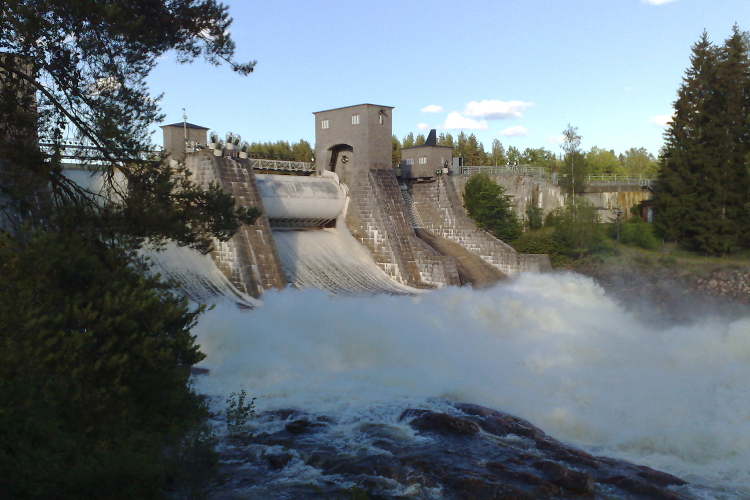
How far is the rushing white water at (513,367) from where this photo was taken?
31.3 feet

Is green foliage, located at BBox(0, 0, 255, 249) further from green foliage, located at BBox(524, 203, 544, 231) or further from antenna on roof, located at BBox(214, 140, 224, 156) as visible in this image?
green foliage, located at BBox(524, 203, 544, 231)

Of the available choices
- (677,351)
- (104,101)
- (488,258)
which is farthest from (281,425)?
(488,258)

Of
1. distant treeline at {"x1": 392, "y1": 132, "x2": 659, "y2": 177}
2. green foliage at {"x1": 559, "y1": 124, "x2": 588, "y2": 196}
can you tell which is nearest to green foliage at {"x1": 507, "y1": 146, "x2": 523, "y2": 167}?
distant treeline at {"x1": 392, "y1": 132, "x2": 659, "y2": 177}

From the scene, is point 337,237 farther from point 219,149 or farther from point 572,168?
point 572,168

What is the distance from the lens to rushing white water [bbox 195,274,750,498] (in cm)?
955

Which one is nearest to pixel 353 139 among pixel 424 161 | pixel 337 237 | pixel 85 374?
pixel 337 237

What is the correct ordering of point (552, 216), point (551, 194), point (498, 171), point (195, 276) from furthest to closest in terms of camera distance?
point (551, 194), point (498, 171), point (552, 216), point (195, 276)

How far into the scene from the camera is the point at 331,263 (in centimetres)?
2022

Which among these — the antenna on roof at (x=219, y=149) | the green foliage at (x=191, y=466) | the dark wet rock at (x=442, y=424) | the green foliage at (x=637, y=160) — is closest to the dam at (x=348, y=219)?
the antenna on roof at (x=219, y=149)

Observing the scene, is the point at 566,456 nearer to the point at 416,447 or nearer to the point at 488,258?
the point at 416,447

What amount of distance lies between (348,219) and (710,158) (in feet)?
49.8

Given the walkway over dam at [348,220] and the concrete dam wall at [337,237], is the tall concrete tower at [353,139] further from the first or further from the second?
the concrete dam wall at [337,237]

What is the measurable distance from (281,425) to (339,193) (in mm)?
13778

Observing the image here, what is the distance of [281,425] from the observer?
31.8 ft
